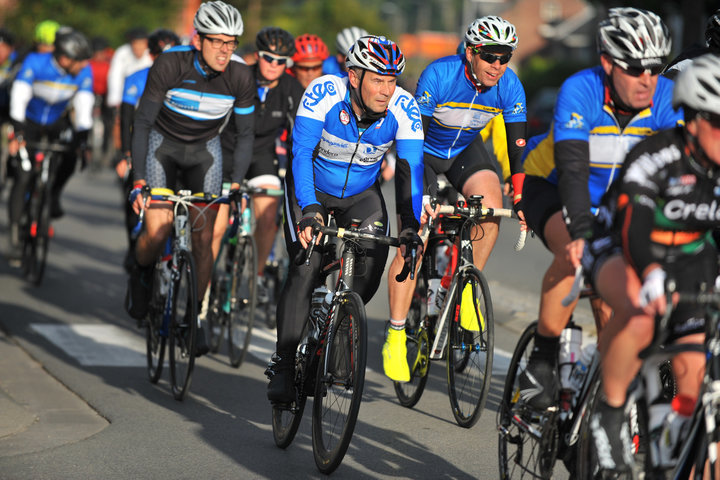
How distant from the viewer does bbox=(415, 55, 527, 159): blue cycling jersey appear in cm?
704

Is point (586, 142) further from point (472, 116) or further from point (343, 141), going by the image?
point (472, 116)

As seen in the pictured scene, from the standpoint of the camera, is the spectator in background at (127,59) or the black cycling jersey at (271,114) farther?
the spectator in background at (127,59)

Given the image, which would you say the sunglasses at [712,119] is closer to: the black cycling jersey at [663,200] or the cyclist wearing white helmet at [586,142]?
the black cycling jersey at [663,200]

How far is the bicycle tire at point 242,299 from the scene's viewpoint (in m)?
8.07

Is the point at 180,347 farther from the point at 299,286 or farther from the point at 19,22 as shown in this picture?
the point at 19,22

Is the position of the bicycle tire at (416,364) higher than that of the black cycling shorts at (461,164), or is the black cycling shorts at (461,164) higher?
the black cycling shorts at (461,164)

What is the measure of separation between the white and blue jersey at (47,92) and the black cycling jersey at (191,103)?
3.72 metres

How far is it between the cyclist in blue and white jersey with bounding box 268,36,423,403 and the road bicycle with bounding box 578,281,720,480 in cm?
175

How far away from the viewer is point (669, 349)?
154 inches

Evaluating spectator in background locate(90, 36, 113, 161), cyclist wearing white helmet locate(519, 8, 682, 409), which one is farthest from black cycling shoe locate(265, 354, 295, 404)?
spectator in background locate(90, 36, 113, 161)

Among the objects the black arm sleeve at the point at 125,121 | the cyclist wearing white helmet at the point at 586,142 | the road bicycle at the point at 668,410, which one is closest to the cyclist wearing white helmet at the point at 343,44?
the black arm sleeve at the point at 125,121

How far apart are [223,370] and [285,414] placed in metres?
2.04

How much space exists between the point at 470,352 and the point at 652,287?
9.59 ft

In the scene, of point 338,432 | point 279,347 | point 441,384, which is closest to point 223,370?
point 441,384
